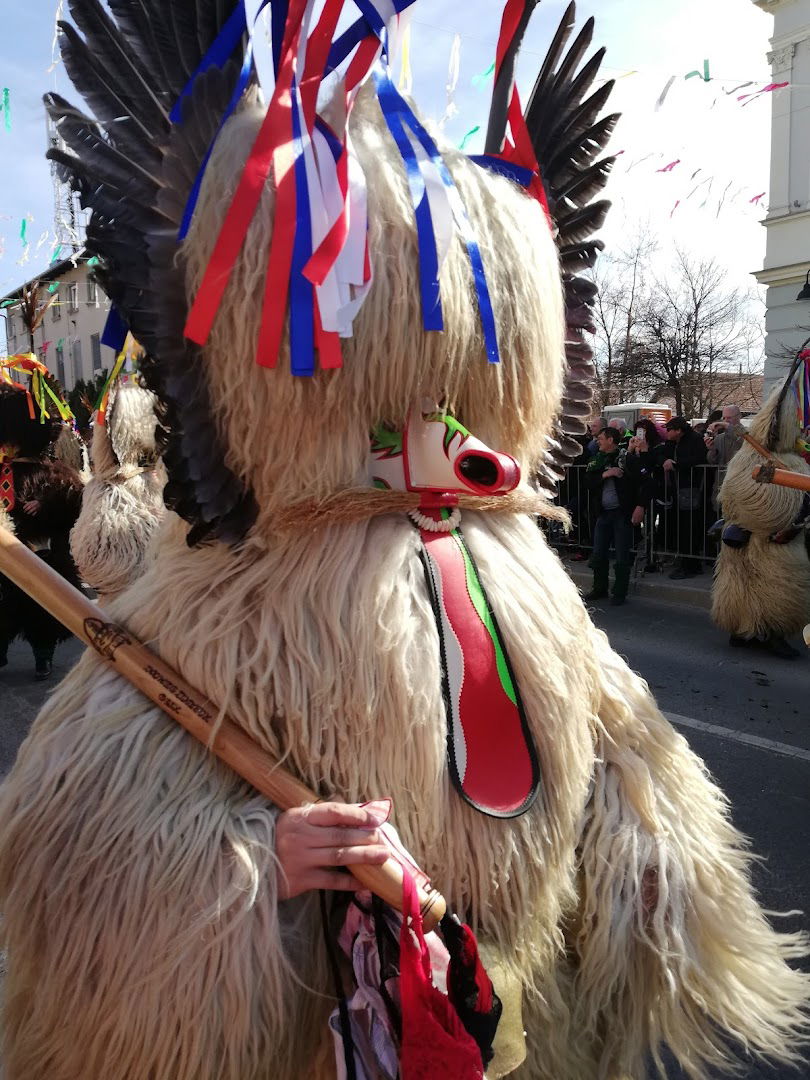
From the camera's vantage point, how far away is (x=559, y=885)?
114 centimetres

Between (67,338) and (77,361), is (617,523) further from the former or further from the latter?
(77,361)

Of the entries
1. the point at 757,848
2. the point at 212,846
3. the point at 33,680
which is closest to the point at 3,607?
the point at 33,680

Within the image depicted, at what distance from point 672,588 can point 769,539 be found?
1.95 meters

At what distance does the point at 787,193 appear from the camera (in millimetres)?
15195

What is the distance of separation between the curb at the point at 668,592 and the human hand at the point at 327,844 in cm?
608

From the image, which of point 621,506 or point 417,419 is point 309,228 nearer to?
point 417,419

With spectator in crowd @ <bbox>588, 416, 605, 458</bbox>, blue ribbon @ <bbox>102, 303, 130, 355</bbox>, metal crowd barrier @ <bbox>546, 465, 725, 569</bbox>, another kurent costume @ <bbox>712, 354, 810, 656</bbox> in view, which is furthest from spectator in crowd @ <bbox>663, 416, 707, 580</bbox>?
blue ribbon @ <bbox>102, 303, 130, 355</bbox>

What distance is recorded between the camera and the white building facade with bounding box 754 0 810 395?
1368 centimetres

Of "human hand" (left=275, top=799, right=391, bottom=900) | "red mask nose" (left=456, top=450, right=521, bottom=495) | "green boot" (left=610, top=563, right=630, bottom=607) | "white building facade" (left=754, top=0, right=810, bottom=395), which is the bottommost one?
"green boot" (left=610, top=563, right=630, bottom=607)

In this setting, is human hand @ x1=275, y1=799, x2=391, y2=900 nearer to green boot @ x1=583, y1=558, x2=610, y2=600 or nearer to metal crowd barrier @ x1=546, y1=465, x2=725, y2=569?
metal crowd barrier @ x1=546, y1=465, x2=725, y2=569

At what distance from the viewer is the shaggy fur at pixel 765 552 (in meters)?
5.26

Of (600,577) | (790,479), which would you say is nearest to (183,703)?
(790,479)

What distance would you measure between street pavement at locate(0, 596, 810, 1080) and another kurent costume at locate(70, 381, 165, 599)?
968 millimetres

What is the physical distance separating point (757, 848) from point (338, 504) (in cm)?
267
